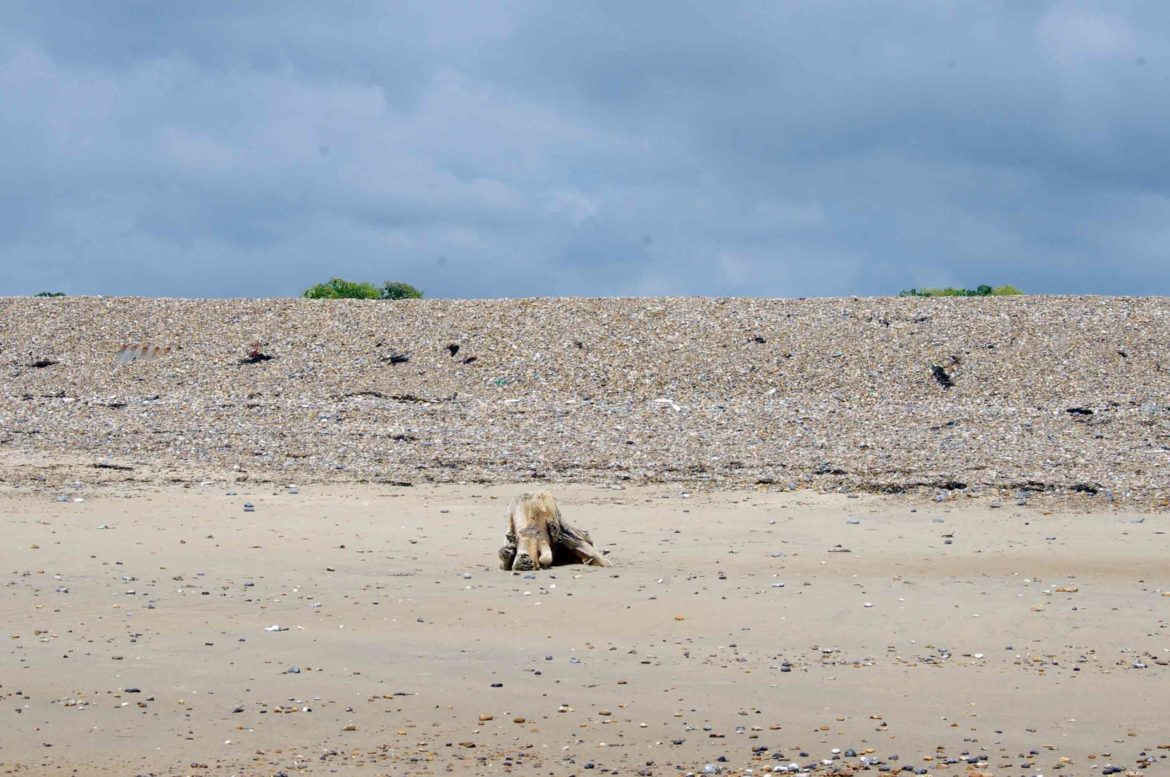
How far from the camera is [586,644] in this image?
965 centimetres

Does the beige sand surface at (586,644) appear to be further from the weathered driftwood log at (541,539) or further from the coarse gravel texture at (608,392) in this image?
the coarse gravel texture at (608,392)

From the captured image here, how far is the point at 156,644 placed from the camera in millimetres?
9602

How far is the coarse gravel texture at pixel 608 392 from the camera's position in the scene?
18.6m

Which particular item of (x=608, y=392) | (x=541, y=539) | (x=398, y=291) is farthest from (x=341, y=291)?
(x=541, y=539)

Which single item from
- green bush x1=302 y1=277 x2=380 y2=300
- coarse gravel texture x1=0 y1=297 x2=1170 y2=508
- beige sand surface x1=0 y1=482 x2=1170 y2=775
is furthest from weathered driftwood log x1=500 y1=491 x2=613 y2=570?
green bush x1=302 y1=277 x2=380 y2=300

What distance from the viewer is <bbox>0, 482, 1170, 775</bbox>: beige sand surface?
293 inches

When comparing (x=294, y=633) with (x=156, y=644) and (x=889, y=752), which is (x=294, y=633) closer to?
(x=156, y=644)

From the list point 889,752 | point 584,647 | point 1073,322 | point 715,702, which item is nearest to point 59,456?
point 584,647

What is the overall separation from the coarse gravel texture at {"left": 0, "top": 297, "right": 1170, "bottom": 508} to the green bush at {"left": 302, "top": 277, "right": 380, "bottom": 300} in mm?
13328

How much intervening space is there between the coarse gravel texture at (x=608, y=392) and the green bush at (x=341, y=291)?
43.7 ft

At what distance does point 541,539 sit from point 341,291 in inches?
1487

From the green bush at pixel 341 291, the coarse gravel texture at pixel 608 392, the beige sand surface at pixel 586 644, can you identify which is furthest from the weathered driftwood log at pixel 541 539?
the green bush at pixel 341 291

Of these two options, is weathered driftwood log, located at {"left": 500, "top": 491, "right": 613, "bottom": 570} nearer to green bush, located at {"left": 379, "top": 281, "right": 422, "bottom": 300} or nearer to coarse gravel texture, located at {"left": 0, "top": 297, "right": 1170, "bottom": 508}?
coarse gravel texture, located at {"left": 0, "top": 297, "right": 1170, "bottom": 508}

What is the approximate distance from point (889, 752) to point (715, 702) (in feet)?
4.10
